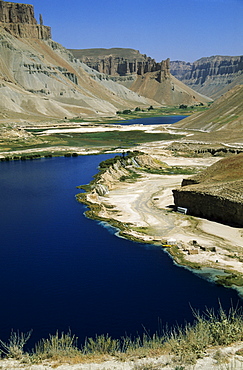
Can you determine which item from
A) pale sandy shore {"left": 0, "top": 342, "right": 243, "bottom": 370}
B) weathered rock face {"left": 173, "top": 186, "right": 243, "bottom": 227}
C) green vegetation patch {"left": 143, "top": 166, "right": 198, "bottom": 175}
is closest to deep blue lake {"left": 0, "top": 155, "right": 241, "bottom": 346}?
pale sandy shore {"left": 0, "top": 342, "right": 243, "bottom": 370}

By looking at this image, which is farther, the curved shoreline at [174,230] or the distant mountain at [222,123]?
the distant mountain at [222,123]

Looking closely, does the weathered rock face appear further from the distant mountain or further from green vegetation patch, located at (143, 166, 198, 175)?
the distant mountain

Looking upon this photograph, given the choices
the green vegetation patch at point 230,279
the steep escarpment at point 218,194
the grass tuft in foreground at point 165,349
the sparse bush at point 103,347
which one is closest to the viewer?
the grass tuft in foreground at point 165,349

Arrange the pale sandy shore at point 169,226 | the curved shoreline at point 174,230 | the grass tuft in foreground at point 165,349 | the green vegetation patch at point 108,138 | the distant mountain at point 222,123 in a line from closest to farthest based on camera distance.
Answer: the grass tuft in foreground at point 165,349 → the curved shoreline at point 174,230 → the pale sandy shore at point 169,226 → the distant mountain at point 222,123 → the green vegetation patch at point 108,138

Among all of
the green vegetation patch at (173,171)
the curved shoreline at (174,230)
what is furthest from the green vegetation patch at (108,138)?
the curved shoreline at (174,230)

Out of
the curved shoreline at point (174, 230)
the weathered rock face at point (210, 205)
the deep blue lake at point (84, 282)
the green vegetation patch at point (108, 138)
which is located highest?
the green vegetation patch at point (108, 138)

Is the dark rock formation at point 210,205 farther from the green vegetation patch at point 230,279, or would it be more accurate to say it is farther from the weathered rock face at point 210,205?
the green vegetation patch at point 230,279
